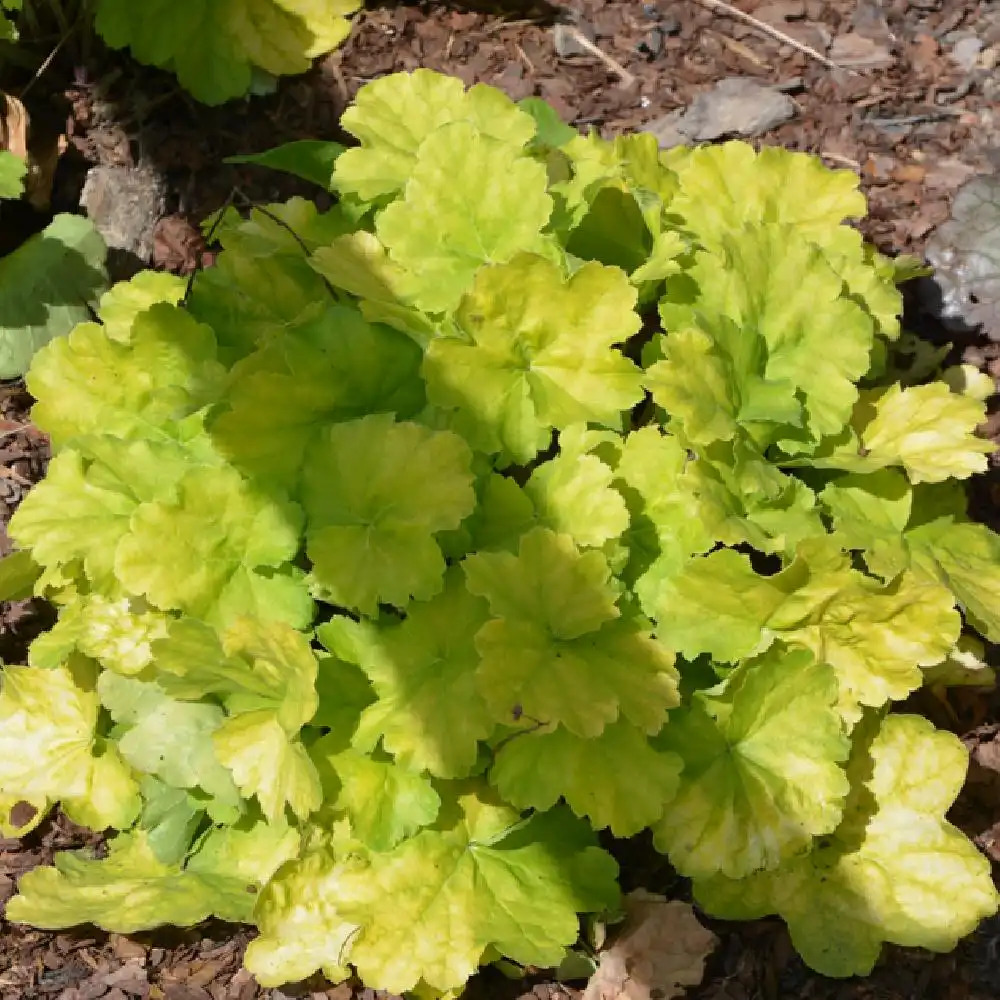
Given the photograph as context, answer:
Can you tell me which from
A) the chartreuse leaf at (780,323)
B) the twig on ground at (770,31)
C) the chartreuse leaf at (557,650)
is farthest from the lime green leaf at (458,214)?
the twig on ground at (770,31)

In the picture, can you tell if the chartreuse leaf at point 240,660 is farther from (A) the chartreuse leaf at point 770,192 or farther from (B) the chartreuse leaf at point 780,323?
(A) the chartreuse leaf at point 770,192

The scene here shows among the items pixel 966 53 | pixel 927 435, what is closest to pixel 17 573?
pixel 927 435

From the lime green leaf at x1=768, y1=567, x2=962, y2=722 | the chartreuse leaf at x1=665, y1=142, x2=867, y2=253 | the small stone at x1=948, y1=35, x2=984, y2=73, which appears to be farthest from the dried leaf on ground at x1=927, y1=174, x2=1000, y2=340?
the lime green leaf at x1=768, y1=567, x2=962, y2=722

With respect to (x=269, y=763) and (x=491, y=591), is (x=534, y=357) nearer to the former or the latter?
(x=491, y=591)

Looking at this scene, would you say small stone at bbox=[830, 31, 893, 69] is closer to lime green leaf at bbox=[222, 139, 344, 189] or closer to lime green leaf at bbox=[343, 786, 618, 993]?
lime green leaf at bbox=[222, 139, 344, 189]

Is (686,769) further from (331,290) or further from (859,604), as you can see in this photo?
(331,290)

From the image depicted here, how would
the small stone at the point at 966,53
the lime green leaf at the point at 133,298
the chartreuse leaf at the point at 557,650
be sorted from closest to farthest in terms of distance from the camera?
1. the chartreuse leaf at the point at 557,650
2. the lime green leaf at the point at 133,298
3. the small stone at the point at 966,53

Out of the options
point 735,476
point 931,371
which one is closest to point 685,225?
point 735,476
